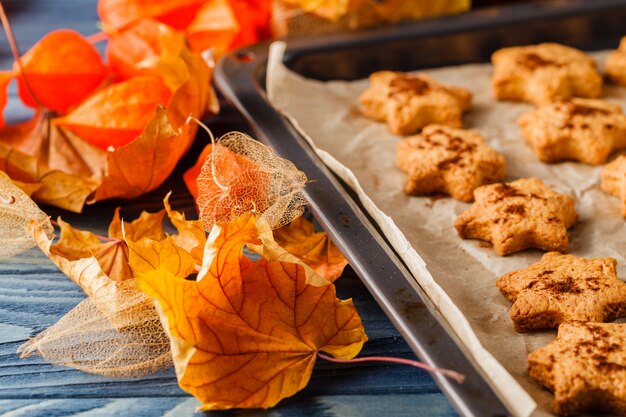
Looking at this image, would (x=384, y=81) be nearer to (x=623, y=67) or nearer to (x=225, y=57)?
(x=225, y=57)

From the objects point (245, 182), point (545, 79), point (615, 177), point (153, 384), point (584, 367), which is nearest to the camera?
point (584, 367)

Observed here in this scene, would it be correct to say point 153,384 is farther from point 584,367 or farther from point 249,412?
point 584,367

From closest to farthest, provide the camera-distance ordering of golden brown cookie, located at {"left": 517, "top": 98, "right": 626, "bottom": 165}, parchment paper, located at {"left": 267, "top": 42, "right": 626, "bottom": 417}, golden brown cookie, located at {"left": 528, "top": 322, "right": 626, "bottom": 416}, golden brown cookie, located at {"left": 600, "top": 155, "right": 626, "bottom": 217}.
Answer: golden brown cookie, located at {"left": 528, "top": 322, "right": 626, "bottom": 416} → parchment paper, located at {"left": 267, "top": 42, "right": 626, "bottom": 417} → golden brown cookie, located at {"left": 600, "top": 155, "right": 626, "bottom": 217} → golden brown cookie, located at {"left": 517, "top": 98, "right": 626, "bottom": 165}

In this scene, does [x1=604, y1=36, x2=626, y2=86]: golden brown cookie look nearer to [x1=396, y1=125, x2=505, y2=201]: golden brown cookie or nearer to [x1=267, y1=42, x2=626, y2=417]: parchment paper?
[x1=267, y1=42, x2=626, y2=417]: parchment paper

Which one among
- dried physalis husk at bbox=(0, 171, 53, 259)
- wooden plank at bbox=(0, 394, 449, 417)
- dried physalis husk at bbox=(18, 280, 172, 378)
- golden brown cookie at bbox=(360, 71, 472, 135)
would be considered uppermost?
dried physalis husk at bbox=(0, 171, 53, 259)

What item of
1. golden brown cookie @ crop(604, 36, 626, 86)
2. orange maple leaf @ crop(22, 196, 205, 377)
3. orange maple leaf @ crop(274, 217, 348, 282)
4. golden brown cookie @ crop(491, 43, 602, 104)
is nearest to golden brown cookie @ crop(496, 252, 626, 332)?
orange maple leaf @ crop(274, 217, 348, 282)

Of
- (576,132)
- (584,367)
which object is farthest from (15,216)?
(576,132)

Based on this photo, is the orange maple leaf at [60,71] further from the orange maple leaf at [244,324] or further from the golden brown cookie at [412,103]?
the orange maple leaf at [244,324]
